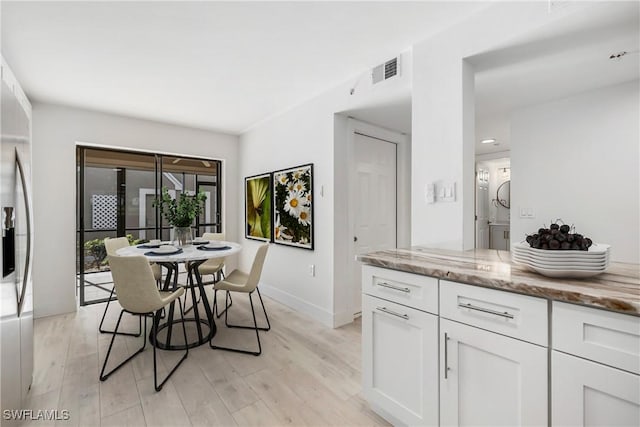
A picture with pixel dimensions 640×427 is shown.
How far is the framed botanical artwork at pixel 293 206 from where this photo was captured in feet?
10.9

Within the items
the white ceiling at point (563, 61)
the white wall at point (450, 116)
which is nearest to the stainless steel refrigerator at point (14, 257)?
the white wall at point (450, 116)

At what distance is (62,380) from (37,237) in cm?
207

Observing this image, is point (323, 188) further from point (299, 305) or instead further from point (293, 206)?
point (299, 305)

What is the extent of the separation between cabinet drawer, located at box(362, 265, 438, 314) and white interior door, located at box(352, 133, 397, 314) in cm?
162

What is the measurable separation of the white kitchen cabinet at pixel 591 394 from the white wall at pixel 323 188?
212 centimetres

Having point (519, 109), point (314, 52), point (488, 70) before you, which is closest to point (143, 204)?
point (314, 52)

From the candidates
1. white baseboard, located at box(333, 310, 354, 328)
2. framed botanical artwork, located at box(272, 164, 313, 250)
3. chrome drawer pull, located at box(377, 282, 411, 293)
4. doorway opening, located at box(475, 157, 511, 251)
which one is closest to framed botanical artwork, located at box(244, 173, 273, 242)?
framed botanical artwork, located at box(272, 164, 313, 250)

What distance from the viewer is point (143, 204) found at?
4.16 m

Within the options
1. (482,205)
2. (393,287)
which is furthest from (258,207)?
(482,205)

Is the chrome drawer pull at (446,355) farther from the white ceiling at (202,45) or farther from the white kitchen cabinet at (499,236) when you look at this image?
the white kitchen cabinet at (499,236)

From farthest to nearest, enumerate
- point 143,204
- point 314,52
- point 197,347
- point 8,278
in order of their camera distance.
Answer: point 143,204, point 197,347, point 314,52, point 8,278

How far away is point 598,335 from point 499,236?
16.1 feet

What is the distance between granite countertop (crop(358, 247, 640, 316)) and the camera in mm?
942

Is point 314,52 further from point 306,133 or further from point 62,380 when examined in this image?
point 62,380
